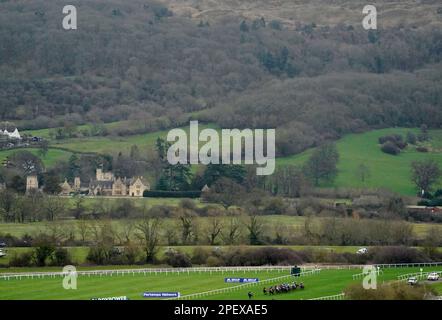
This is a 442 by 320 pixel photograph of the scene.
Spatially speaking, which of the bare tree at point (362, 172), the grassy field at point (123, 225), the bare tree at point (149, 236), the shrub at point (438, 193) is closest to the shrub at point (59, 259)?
the bare tree at point (149, 236)

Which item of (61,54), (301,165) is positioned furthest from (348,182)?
(61,54)

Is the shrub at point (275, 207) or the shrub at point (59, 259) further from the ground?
the shrub at point (275, 207)

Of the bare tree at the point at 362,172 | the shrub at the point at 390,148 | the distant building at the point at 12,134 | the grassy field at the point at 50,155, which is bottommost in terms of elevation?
the bare tree at the point at 362,172

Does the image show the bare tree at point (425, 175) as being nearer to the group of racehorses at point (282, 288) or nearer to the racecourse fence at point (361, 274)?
the racecourse fence at point (361, 274)

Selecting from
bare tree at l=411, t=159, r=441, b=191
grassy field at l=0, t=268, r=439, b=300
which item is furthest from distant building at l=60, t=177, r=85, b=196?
grassy field at l=0, t=268, r=439, b=300

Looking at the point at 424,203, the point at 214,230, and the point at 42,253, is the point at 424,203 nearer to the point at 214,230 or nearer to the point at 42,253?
the point at 214,230

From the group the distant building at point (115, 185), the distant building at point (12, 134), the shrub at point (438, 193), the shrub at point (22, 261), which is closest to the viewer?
the shrub at point (22, 261)
